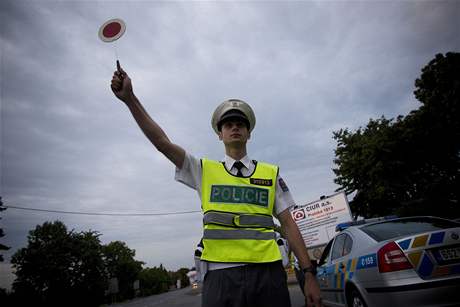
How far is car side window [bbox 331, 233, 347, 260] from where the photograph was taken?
188 inches

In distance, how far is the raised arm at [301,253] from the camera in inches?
72.1

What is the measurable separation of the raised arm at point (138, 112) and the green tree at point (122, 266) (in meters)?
72.7

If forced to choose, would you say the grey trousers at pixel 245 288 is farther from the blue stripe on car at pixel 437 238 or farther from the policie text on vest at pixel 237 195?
the blue stripe on car at pixel 437 238

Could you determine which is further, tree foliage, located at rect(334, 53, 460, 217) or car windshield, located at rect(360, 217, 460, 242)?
tree foliage, located at rect(334, 53, 460, 217)

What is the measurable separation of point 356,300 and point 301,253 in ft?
8.88

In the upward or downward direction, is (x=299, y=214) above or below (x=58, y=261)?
below

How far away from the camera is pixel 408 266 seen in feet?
10.3

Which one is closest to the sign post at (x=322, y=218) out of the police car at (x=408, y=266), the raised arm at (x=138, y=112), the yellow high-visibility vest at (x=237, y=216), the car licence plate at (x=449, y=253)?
the police car at (x=408, y=266)

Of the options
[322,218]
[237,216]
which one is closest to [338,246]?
[237,216]

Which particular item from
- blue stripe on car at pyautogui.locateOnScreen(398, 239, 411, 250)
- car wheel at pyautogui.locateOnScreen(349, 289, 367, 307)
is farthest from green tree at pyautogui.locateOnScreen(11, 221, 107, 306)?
blue stripe on car at pyautogui.locateOnScreen(398, 239, 411, 250)

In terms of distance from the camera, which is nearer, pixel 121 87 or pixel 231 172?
pixel 121 87

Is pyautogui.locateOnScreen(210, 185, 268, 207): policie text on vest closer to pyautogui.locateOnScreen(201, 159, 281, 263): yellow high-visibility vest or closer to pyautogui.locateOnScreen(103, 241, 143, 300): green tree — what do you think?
pyautogui.locateOnScreen(201, 159, 281, 263): yellow high-visibility vest

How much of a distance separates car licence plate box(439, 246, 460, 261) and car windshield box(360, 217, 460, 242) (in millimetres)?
423

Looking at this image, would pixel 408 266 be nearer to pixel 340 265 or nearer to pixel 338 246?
pixel 340 265
